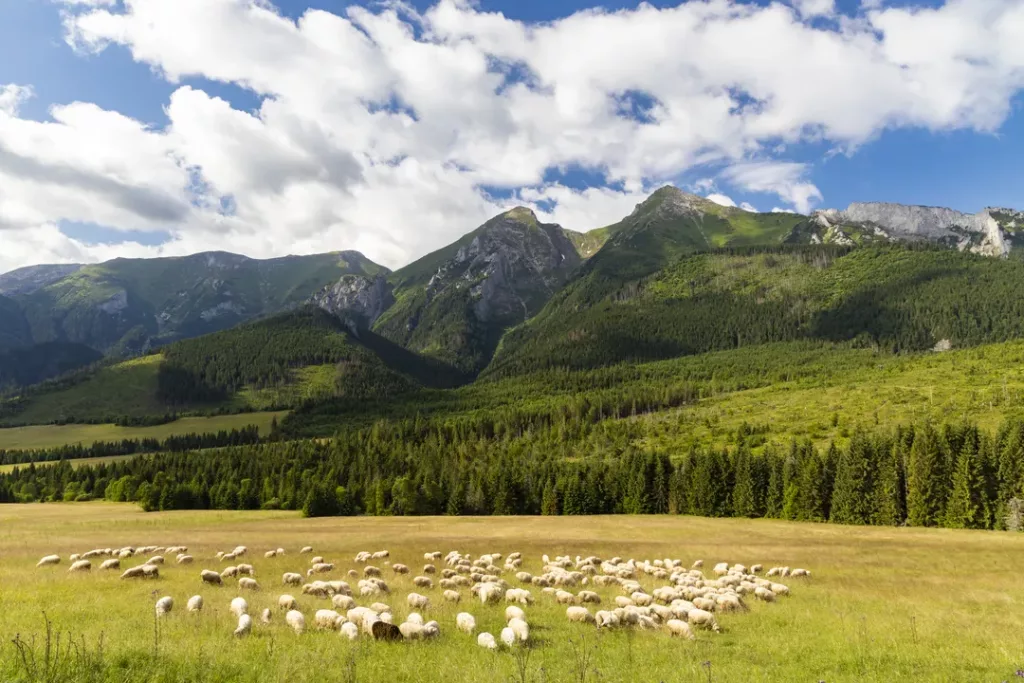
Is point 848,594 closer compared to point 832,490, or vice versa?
point 848,594

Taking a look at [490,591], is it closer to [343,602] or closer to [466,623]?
[466,623]

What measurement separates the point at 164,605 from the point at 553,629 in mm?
15028

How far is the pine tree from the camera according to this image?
72.7 meters

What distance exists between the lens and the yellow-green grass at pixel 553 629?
1505 cm

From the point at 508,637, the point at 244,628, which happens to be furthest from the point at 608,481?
the point at 244,628

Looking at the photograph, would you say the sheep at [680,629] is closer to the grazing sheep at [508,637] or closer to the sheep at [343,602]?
the grazing sheep at [508,637]

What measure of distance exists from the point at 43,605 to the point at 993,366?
257658 mm

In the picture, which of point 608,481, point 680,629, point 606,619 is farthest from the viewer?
point 608,481

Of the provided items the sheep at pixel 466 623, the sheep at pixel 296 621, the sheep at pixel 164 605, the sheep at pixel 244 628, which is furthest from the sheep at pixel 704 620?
the sheep at pixel 164 605

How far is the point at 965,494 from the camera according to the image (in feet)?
240

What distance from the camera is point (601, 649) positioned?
18.3 metres

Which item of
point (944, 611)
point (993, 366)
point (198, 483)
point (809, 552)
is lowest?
point (198, 483)

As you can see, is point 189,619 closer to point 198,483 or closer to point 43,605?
point 43,605

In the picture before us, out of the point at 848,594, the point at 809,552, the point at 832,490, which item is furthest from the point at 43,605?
the point at 832,490
